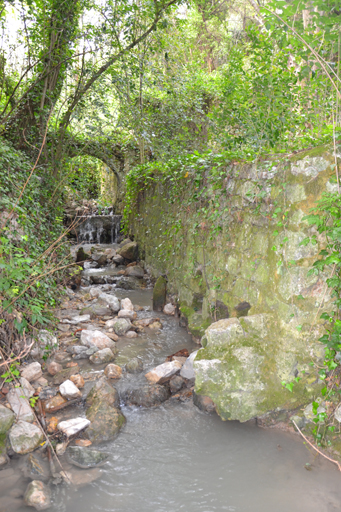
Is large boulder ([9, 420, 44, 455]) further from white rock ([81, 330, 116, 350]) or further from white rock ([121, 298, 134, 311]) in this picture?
white rock ([121, 298, 134, 311])

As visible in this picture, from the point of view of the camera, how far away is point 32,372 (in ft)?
9.84

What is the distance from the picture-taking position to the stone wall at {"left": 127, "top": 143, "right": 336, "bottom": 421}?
2393mm

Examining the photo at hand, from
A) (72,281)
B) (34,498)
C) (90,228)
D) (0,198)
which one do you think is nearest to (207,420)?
(34,498)

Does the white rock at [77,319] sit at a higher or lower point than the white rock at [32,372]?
higher

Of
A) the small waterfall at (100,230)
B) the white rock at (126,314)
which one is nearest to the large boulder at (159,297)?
the white rock at (126,314)

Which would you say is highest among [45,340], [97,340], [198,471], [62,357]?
[45,340]

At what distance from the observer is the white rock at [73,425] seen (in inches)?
94.7

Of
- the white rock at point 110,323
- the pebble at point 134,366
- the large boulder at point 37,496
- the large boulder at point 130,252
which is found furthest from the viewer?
the large boulder at point 130,252

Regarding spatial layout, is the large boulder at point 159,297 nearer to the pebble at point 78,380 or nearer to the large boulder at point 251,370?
the pebble at point 78,380

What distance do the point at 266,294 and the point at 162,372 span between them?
48.2 inches

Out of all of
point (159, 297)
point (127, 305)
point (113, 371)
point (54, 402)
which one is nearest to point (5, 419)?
point (54, 402)

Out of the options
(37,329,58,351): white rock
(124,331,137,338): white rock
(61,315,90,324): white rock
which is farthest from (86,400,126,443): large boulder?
(61,315,90,324): white rock

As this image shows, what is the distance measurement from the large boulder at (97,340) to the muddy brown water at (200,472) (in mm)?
1071

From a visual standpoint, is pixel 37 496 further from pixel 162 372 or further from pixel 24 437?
pixel 162 372
